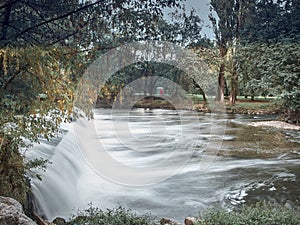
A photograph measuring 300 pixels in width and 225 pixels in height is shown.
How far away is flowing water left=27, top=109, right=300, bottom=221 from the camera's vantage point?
3094 mm

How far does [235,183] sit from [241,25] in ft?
34.7

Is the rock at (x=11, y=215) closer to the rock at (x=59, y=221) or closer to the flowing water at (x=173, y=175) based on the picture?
the rock at (x=59, y=221)

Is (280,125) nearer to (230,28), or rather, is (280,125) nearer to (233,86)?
(233,86)

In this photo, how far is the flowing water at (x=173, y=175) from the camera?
309 centimetres

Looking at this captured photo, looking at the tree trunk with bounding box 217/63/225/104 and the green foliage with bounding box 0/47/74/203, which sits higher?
the tree trunk with bounding box 217/63/225/104

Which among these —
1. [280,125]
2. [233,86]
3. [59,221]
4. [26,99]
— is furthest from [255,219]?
[233,86]

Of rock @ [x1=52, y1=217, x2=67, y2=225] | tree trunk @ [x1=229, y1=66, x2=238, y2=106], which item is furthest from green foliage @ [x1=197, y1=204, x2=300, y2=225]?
tree trunk @ [x1=229, y1=66, x2=238, y2=106]

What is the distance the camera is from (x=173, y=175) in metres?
4.16

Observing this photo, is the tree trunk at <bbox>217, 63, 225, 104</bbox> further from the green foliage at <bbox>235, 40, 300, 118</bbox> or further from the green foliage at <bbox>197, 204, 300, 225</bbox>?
the green foliage at <bbox>197, 204, 300, 225</bbox>

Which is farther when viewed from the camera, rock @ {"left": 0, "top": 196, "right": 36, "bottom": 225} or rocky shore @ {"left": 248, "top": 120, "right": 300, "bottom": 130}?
rocky shore @ {"left": 248, "top": 120, "right": 300, "bottom": 130}

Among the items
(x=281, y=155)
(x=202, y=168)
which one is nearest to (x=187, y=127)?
(x=281, y=155)

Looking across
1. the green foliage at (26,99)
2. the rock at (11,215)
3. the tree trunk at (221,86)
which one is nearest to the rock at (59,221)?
the green foliage at (26,99)

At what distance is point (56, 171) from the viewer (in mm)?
3496

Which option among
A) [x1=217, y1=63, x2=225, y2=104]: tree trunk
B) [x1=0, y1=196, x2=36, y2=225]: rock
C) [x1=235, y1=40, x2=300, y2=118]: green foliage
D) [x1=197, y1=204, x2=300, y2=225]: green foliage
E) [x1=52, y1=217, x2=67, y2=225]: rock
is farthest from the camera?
[x1=217, y1=63, x2=225, y2=104]: tree trunk
